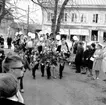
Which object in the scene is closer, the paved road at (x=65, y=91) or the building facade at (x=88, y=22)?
the paved road at (x=65, y=91)

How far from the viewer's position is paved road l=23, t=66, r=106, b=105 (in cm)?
594

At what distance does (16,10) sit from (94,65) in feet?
30.2

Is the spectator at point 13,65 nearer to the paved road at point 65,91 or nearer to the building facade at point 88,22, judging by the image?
the paved road at point 65,91

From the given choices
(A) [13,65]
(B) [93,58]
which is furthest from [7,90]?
(B) [93,58]

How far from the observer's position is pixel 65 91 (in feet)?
22.7

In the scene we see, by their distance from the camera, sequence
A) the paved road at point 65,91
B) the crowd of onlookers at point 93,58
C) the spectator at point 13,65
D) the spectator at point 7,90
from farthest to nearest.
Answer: the crowd of onlookers at point 93,58 < the paved road at point 65,91 < the spectator at point 13,65 < the spectator at point 7,90

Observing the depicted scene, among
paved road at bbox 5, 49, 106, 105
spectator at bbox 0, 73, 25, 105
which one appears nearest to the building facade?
paved road at bbox 5, 49, 106, 105

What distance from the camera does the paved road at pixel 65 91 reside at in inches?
234

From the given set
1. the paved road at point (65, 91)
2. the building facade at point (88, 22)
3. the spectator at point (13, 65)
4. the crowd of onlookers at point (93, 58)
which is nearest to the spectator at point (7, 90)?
the spectator at point (13, 65)

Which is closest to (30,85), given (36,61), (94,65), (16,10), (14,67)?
(36,61)

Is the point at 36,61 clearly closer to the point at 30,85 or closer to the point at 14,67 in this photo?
the point at 30,85

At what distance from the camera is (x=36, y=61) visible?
8.73 metres

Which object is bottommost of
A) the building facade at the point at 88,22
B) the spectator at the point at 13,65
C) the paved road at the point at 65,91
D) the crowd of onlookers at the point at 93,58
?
the paved road at the point at 65,91

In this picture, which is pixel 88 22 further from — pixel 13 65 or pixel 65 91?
pixel 13 65
